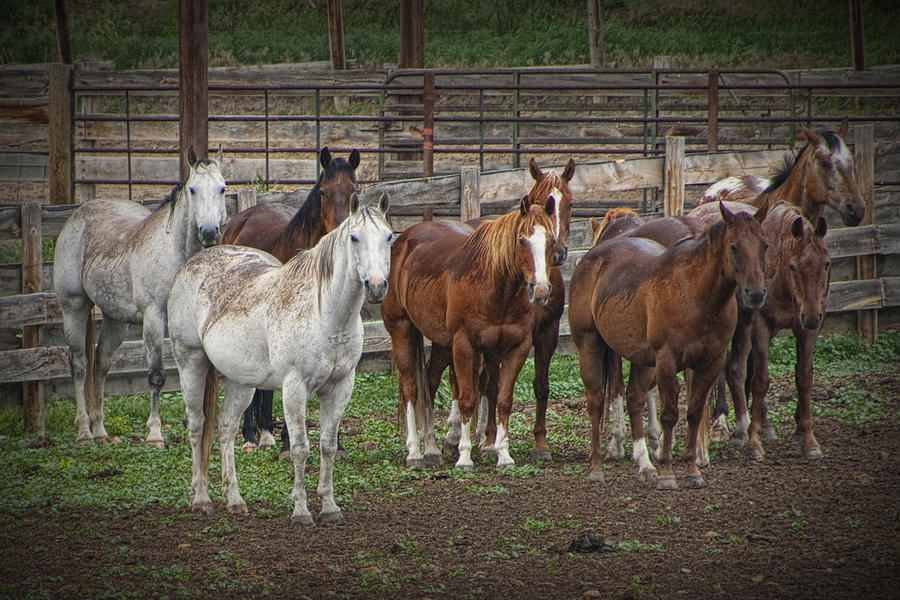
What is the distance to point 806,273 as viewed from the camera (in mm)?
6895

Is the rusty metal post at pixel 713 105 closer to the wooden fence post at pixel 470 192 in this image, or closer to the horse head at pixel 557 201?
the wooden fence post at pixel 470 192

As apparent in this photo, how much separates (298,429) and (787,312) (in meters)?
3.70

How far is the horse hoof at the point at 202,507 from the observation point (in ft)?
19.6

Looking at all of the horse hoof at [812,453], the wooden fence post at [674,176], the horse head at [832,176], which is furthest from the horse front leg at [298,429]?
the wooden fence post at [674,176]

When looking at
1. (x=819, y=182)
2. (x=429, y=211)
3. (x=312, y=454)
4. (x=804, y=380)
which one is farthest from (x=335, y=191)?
(x=429, y=211)

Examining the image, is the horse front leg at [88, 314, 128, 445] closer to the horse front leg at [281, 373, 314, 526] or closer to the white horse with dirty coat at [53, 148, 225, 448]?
the white horse with dirty coat at [53, 148, 225, 448]

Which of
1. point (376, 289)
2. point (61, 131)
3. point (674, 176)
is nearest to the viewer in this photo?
point (376, 289)

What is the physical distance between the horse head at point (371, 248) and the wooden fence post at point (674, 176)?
5.53 meters

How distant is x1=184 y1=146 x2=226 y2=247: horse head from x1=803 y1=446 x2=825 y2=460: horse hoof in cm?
449

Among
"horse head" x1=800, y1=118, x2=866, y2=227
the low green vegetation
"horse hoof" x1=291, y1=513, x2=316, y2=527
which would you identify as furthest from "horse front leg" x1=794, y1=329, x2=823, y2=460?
"horse hoof" x1=291, y1=513, x2=316, y2=527

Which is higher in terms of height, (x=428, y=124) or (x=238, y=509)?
(x=428, y=124)

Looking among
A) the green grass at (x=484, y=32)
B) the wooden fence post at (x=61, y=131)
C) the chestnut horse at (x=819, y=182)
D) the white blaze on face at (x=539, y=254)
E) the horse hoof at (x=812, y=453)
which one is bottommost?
the horse hoof at (x=812, y=453)

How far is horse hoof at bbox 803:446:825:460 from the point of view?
6918 millimetres

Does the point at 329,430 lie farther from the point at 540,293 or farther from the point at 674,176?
the point at 674,176
